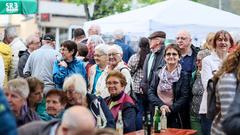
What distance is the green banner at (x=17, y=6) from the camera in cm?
925

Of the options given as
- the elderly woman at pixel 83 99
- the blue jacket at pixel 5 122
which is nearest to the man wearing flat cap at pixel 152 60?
the elderly woman at pixel 83 99

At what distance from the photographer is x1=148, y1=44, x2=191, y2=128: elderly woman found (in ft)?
26.4

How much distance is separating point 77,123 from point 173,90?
15.0ft

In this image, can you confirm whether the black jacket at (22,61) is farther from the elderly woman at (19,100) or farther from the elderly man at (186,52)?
the elderly woman at (19,100)

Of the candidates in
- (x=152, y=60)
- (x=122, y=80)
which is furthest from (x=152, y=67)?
(x=122, y=80)

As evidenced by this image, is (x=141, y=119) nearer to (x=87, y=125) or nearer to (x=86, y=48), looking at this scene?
(x=86, y=48)

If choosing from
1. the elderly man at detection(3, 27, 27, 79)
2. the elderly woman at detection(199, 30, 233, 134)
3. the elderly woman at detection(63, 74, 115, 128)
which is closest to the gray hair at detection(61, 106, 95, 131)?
the elderly woman at detection(63, 74, 115, 128)

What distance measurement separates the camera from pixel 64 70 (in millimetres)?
8328

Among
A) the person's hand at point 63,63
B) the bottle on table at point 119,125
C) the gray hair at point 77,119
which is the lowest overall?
the bottle on table at point 119,125

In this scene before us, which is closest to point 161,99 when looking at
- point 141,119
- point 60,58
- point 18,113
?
point 141,119

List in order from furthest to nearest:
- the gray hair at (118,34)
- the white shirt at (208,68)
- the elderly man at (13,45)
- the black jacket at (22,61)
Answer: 1. the gray hair at (118,34)
2. the elderly man at (13,45)
3. the black jacket at (22,61)
4. the white shirt at (208,68)

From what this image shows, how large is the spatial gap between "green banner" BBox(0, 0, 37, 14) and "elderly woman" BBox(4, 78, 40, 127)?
14.2ft

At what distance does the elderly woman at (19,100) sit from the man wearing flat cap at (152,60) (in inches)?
157

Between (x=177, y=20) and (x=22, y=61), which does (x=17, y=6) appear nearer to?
(x=22, y=61)
